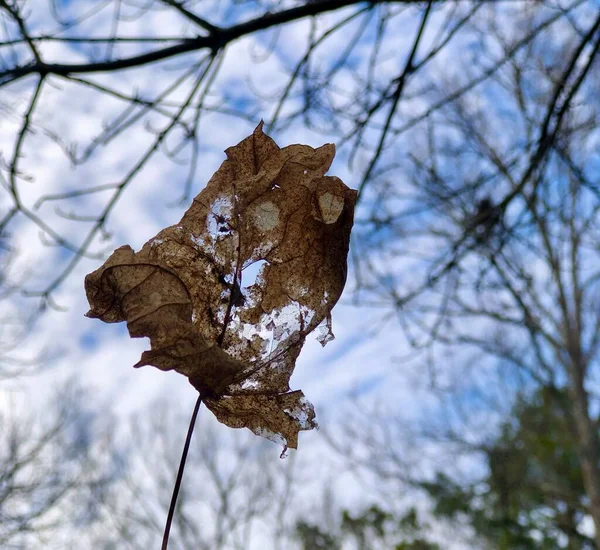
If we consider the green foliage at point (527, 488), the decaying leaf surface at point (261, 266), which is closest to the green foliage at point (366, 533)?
the green foliage at point (527, 488)

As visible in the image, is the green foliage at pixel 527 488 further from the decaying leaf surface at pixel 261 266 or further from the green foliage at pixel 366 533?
the decaying leaf surface at pixel 261 266

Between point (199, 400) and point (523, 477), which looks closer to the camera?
point (199, 400)

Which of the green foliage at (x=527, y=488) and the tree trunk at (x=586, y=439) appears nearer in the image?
the tree trunk at (x=586, y=439)

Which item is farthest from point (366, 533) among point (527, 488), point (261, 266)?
point (261, 266)

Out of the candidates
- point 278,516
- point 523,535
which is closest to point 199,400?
point 523,535

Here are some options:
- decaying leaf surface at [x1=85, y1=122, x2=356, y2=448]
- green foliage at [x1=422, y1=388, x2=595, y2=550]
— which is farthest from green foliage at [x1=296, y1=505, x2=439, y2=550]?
decaying leaf surface at [x1=85, y1=122, x2=356, y2=448]

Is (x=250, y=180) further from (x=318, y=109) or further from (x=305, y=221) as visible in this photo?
(x=318, y=109)

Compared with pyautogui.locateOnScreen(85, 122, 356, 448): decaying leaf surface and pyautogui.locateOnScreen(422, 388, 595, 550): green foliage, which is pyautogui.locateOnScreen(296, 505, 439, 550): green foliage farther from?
pyautogui.locateOnScreen(85, 122, 356, 448): decaying leaf surface
